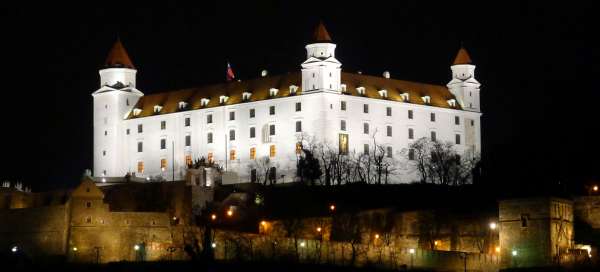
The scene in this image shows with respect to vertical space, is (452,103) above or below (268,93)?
below

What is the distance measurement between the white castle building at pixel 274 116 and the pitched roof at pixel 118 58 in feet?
0.23

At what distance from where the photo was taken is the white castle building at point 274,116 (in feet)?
378

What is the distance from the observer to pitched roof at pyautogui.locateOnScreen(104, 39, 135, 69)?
127 metres

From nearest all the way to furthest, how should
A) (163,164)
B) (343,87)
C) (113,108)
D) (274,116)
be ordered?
(343,87) < (274,116) < (163,164) < (113,108)

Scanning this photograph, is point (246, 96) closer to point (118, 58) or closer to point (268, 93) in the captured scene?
point (268, 93)

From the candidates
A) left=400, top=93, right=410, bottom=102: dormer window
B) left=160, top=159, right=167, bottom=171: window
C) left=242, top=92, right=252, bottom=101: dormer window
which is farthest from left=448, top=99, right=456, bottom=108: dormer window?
left=160, top=159, right=167, bottom=171: window

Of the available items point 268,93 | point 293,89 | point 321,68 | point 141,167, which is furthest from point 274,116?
point 141,167

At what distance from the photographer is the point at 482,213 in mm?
89562

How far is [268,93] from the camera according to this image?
4688 inches


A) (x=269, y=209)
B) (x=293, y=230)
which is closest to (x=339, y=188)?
(x=269, y=209)

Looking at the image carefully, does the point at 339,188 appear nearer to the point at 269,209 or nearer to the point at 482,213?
the point at 269,209

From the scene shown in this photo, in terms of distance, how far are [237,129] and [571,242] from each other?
39.4m

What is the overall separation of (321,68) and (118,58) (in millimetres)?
18886

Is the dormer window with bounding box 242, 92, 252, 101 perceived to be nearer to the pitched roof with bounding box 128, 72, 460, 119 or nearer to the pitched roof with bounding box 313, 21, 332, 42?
the pitched roof with bounding box 128, 72, 460, 119
